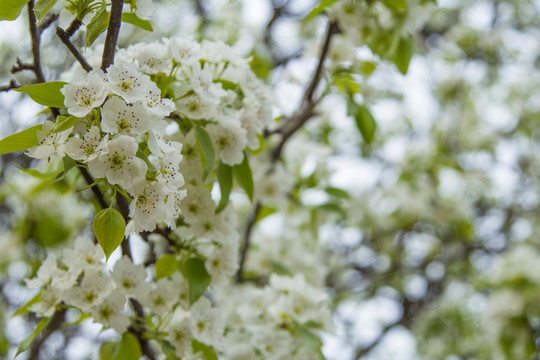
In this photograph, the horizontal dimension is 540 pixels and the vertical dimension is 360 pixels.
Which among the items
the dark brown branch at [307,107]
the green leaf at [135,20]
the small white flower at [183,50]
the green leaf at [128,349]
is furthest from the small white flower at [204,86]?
the dark brown branch at [307,107]

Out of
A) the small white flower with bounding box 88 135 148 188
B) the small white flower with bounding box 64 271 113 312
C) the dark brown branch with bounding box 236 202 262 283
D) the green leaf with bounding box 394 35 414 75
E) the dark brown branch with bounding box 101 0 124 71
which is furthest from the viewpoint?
the dark brown branch with bounding box 236 202 262 283

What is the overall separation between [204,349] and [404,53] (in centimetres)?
117

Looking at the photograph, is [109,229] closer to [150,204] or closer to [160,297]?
[150,204]

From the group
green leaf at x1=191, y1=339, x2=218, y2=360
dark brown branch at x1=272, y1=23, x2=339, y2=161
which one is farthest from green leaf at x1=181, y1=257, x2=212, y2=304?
dark brown branch at x1=272, y1=23, x2=339, y2=161

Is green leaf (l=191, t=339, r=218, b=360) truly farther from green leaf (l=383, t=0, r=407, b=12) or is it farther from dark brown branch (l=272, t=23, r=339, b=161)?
green leaf (l=383, t=0, r=407, b=12)

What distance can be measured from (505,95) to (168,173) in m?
4.33

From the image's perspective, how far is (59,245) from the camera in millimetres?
2689

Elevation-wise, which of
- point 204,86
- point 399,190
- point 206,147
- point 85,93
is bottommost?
point 399,190

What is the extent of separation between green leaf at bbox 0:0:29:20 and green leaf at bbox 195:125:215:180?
43cm

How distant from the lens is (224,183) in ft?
4.45

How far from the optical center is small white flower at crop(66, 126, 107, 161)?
95 cm

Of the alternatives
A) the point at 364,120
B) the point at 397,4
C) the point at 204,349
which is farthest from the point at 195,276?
the point at 397,4

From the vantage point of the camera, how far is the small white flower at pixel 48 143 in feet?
3.26

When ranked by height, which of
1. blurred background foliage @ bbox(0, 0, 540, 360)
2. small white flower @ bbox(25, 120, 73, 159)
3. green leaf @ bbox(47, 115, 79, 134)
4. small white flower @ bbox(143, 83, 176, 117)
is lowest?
blurred background foliage @ bbox(0, 0, 540, 360)
